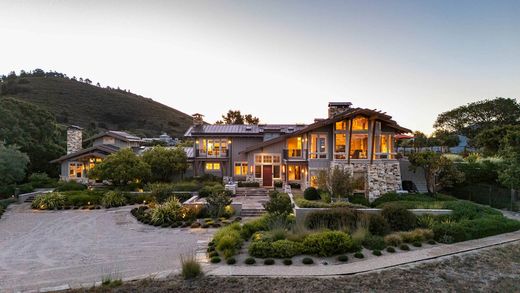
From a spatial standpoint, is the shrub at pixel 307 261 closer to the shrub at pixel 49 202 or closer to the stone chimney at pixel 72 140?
the shrub at pixel 49 202

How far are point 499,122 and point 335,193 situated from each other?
39388mm

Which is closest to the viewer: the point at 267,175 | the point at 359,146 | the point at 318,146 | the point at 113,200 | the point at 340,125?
the point at 113,200

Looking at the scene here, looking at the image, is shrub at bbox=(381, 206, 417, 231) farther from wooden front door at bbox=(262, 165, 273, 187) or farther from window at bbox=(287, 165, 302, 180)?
wooden front door at bbox=(262, 165, 273, 187)

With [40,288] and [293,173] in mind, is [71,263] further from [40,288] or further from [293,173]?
[293,173]

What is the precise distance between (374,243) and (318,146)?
1236 cm

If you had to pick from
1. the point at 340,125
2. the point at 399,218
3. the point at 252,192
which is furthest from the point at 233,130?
the point at 399,218

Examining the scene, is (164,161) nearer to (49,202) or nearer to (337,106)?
(49,202)

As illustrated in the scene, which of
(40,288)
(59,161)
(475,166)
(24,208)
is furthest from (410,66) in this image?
(59,161)

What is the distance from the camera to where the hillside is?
71.4 metres

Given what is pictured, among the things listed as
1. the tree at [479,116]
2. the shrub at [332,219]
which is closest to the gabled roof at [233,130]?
the shrub at [332,219]

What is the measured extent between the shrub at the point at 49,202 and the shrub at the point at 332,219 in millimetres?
18572

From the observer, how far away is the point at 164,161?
26.5 m

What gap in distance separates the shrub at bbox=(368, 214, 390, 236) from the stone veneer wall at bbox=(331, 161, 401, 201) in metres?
7.19

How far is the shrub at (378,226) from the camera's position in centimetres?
1235
